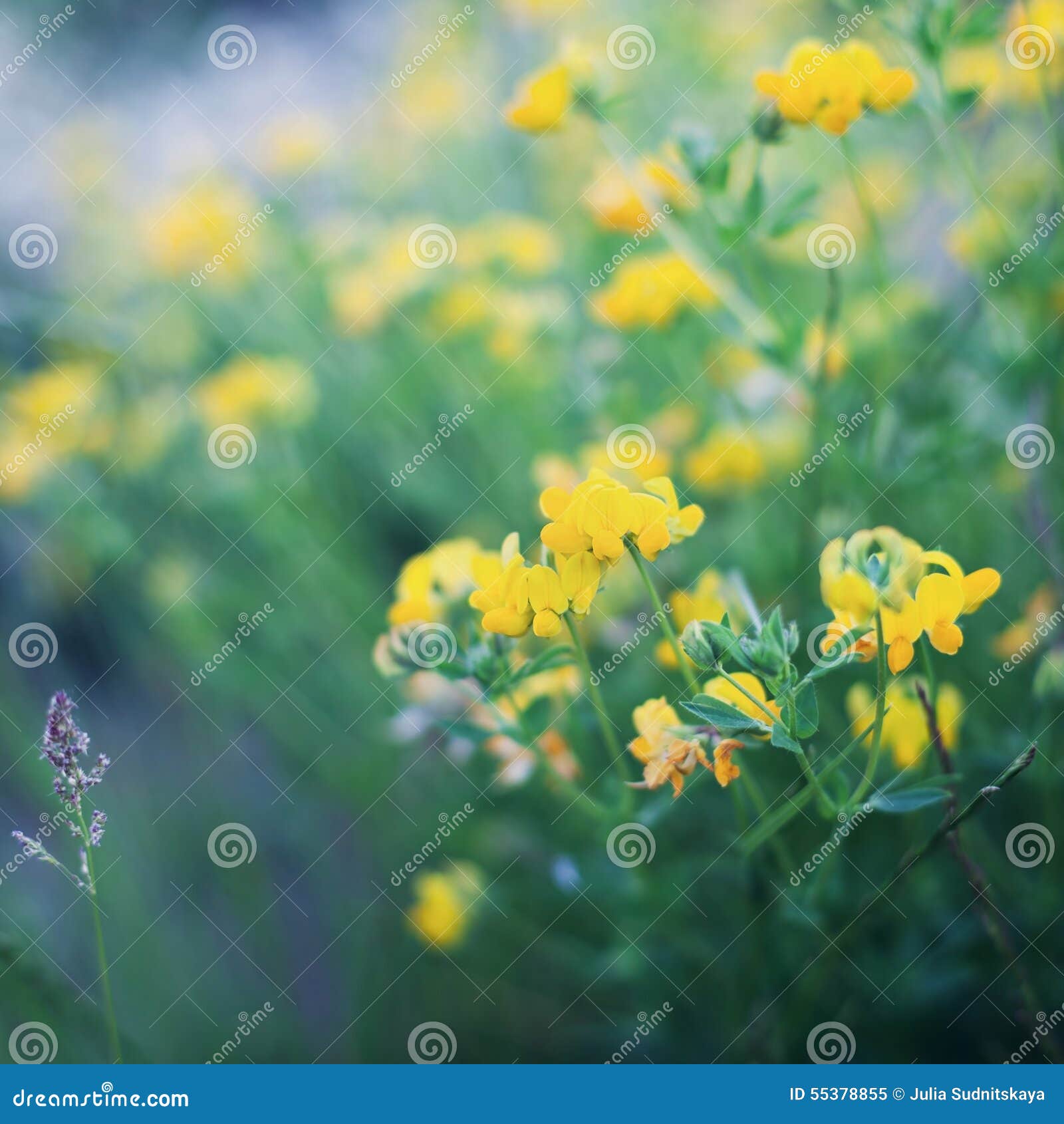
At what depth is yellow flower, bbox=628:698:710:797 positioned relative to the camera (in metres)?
0.77

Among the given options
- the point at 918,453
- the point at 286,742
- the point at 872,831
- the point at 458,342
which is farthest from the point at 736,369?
the point at 286,742

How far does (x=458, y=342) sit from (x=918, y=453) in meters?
0.96

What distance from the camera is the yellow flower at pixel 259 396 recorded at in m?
1.64

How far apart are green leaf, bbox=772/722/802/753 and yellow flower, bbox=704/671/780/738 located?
0.12 ft

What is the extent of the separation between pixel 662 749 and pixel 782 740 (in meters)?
0.14

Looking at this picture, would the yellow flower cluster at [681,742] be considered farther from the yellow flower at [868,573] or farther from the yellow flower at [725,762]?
the yellow flower at [868,573]

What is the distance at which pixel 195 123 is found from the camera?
2533 mm

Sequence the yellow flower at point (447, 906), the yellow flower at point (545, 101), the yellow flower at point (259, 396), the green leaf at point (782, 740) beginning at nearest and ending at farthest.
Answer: the green leaf at point (782, 740)
the yellow flower at point (545, 101)
the yellow flower at point (447, 906)
the yellow flower at point (259, 396)

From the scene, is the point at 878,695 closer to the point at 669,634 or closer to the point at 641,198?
the point at 669,634

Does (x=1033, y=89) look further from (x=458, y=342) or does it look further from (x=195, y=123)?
(x=195, y=123)

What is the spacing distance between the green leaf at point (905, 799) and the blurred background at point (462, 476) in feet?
0.37

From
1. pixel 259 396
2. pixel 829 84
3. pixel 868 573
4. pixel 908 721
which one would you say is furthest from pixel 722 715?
pixel 259 396

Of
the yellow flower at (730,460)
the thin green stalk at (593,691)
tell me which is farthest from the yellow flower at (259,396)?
the thin green stalk at (593,691)

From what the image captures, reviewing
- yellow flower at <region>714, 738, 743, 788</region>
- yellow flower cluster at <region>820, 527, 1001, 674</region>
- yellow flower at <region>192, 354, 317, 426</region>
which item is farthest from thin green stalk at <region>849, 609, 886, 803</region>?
yellow flower at <region>192, 354, 317, 426</region>
